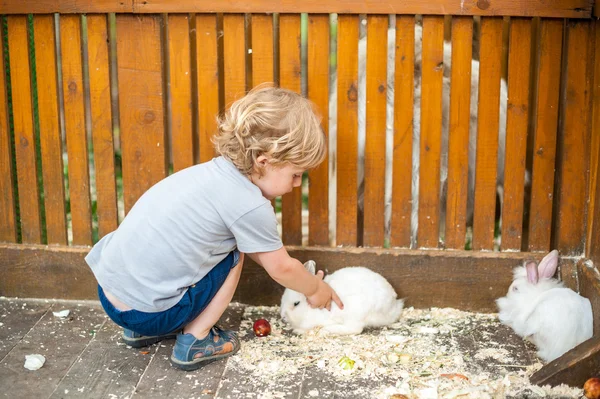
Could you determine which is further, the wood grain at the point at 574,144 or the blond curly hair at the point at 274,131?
the wood grain at the point at 574,144

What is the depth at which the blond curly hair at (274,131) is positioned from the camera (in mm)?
2924

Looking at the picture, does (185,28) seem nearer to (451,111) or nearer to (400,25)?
(400,25)

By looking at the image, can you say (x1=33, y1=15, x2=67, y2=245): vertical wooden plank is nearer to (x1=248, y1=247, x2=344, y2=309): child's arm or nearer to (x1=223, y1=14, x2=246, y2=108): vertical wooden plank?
(x1=223, y1=14, x2=246, y2=108): vertical wooden plank

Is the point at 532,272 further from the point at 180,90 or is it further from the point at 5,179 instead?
the point at 5,179

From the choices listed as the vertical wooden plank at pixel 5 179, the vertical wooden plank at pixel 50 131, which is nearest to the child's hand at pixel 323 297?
the vertical wooden plank at pixel 50 131

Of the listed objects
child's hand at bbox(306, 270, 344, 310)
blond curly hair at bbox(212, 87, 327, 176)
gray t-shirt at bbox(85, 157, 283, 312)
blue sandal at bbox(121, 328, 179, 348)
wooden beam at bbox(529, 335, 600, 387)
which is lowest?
blue sandal at bbox(121, 328, 179, 348)

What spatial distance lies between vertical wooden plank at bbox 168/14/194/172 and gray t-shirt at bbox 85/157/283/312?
1.87 ft

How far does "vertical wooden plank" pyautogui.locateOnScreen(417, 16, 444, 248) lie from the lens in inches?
134

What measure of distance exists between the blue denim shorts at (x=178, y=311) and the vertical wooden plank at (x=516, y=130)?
4.10ft

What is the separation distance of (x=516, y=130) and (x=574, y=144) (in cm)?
25

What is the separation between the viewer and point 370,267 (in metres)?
3.66

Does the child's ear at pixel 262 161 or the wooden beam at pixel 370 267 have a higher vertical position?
the child's ear at pixel 262 161

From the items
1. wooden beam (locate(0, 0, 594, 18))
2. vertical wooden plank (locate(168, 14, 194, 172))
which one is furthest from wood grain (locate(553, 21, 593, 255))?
vertical wooden plank (locate(168, 14, 194, 172))

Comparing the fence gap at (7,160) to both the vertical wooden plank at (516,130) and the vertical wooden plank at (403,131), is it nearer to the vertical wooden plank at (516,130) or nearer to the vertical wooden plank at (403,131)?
the vertical wooden plank at (403,131)
